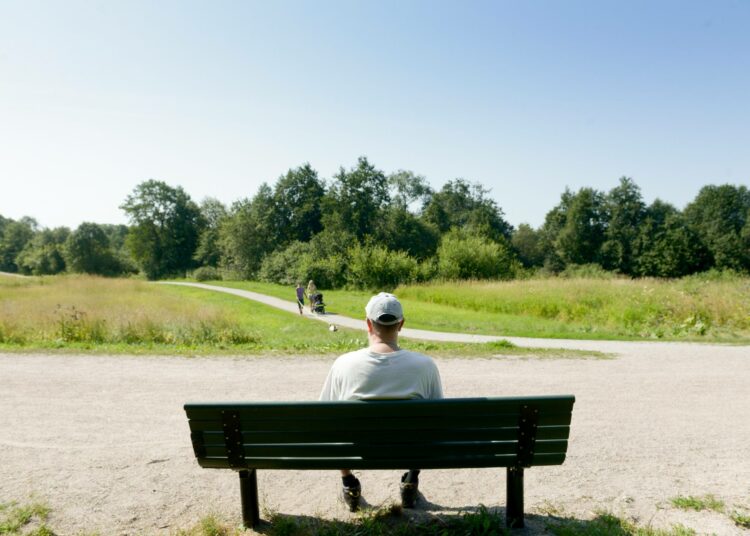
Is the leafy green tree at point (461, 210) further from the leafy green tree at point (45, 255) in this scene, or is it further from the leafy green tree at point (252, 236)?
the leafy green tree at point (45, 255)

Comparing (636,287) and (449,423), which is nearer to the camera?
(449,423)

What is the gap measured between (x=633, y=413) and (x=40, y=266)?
9990cm

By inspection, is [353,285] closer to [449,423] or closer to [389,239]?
[389,239]

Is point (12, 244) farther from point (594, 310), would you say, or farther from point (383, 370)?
point (383, 370)

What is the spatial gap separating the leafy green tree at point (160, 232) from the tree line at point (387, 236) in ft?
0.54

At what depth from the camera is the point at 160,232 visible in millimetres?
81750

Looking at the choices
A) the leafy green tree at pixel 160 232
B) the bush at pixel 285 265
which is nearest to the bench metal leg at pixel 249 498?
the bush at pixel 285 265

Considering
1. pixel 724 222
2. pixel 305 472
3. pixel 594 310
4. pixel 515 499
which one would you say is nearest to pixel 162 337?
pixel 305 472

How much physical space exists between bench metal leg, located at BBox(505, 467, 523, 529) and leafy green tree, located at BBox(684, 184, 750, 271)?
7231cm

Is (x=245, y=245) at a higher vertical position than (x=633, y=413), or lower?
higher

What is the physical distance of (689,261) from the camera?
65.4m

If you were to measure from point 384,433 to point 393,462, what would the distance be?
0.21 m

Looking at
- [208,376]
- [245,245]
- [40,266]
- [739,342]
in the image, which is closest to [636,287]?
[739,342]

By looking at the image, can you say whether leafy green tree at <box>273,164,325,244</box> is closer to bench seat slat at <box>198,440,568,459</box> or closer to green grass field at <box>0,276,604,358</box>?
green grass field at <box>0,276,604,358</box>
